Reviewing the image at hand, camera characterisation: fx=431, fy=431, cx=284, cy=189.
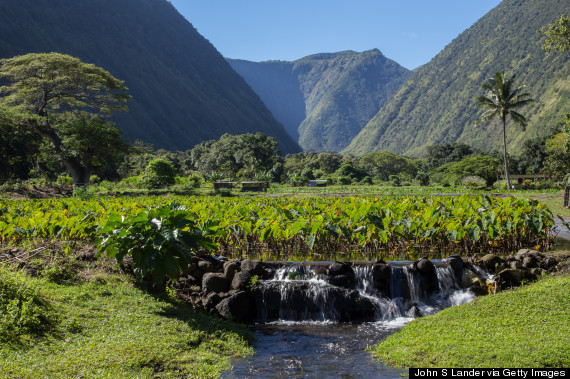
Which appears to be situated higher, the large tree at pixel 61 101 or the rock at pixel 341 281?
the large tree at pixel 61 101

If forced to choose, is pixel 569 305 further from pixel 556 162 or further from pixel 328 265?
pixel 556 162

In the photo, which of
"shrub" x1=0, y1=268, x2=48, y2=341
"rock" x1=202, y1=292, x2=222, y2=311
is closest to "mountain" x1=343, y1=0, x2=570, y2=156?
"rock" x1=202, y1=292, x2=222, y2=311

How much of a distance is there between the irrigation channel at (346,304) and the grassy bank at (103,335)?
3.13 ft

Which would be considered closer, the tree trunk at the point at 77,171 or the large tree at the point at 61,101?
the large tree at the point at 61,101

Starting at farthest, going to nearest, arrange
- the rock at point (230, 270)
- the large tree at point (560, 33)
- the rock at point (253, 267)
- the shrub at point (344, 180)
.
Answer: the shrub at point (344, 180) → the large tree at point (560, 33) → the rock at point (253, 267) → the rock at point (230, 270)

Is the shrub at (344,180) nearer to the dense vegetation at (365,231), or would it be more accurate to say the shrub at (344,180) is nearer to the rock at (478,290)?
the dense vegetation at (365,231)

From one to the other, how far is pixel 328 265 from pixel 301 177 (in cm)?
5091

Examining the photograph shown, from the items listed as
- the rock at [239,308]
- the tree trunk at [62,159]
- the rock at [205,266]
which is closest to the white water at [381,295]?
the rock at [239,308]

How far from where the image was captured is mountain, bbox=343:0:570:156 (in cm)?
10769

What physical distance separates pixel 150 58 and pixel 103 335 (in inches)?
6081

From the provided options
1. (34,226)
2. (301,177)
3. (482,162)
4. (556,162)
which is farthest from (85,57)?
(34,226)

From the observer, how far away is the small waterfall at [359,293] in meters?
8.95

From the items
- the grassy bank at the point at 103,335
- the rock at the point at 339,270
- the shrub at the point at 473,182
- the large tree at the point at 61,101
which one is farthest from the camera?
the shrub at the point at 473,182

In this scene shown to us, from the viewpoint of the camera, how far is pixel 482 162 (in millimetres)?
61250
